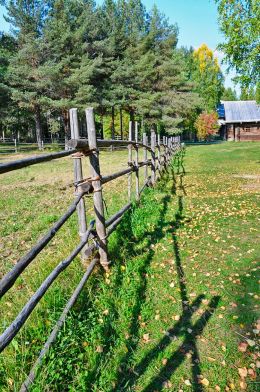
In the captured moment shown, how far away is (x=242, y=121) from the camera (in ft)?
153

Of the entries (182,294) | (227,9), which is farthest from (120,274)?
(227,9)

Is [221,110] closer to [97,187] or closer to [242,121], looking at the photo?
[242,121]

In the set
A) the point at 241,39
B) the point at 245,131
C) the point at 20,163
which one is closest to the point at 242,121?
the point at 245,131

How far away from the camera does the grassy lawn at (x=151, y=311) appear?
2.62m

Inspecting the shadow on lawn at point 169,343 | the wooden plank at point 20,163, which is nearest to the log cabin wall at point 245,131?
the shadow on lawn at point 169,343

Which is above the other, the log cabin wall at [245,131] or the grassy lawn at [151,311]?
the log cabin wall at [245,131]

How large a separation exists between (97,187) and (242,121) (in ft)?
156

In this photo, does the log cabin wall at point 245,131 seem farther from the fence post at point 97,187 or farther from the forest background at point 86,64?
the fence post at point 97,187

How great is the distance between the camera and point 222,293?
154 inches

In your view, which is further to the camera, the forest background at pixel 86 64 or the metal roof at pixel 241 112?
the metal roof at pixel 241 112

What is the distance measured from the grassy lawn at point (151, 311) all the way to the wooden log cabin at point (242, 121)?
44.4 m

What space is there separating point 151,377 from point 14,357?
1.20 meters

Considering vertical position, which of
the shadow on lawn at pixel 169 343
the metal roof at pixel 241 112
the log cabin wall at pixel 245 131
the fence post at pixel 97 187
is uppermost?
the metal roof at pixel 241 112

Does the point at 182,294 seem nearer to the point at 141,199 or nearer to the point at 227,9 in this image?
the point at 141,199
